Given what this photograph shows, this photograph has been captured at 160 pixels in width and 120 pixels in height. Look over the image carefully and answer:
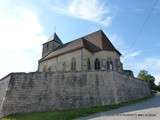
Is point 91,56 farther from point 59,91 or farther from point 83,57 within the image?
point 59,91

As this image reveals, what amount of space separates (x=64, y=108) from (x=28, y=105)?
3.46 metres

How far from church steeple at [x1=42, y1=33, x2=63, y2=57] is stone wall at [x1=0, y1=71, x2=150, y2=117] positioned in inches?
731

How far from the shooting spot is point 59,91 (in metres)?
22.2

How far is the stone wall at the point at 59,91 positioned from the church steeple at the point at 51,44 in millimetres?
18573

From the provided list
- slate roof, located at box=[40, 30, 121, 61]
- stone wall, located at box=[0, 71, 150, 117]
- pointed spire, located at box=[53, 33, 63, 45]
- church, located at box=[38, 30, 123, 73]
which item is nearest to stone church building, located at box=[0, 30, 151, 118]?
stone wall, located at box=[0, 71, 150, 117]

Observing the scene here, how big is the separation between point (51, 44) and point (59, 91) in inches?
818

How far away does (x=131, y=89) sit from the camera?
25.1 m

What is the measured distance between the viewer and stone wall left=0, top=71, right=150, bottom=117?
2142cm

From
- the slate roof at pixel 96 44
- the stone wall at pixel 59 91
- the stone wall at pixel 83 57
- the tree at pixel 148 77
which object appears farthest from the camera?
the tree at pixel 148 77

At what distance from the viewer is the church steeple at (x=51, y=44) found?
41.4m

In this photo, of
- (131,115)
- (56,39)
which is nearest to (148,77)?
(56,39)

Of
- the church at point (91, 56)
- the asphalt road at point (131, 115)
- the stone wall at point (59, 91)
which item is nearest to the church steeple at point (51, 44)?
the church at point (91, 56)

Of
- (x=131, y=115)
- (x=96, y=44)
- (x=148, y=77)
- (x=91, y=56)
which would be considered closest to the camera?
(x=131, y=115)

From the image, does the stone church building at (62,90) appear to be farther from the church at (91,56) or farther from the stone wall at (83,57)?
the stone wall at (83,57)
